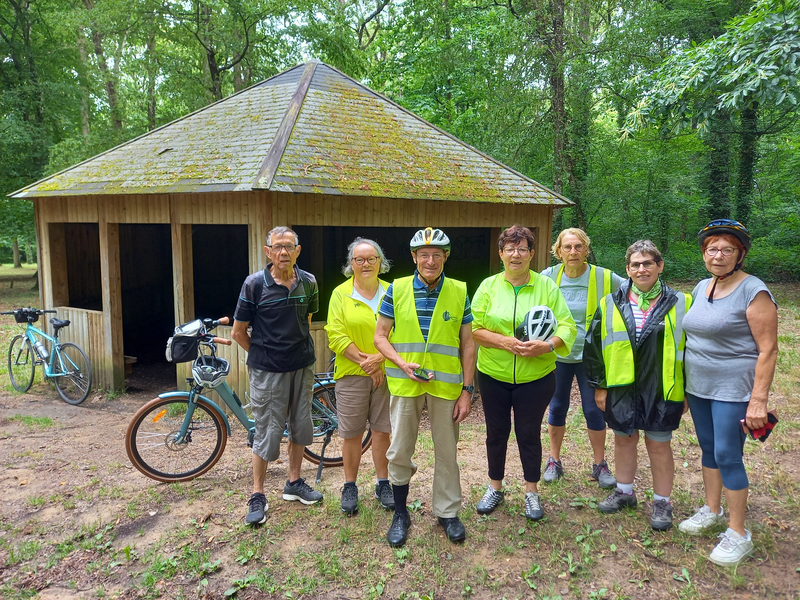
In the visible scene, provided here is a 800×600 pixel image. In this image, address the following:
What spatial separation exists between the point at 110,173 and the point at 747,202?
17326 millimetres

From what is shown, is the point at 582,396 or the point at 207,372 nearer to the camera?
the point at 582,396

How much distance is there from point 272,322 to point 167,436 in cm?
163

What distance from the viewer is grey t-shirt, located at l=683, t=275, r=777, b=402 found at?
10.1 ft

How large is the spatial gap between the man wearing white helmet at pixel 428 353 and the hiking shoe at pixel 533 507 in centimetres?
66

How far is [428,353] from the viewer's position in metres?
3.32

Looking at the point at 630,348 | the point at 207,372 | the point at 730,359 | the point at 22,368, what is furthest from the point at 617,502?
the point at 22,368

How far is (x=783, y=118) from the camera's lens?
48.7 ft

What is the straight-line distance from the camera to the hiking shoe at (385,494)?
3938mm

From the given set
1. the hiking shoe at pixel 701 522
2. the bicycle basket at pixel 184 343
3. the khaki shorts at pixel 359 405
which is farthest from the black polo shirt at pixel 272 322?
the hiking shoe at pixel 701 522

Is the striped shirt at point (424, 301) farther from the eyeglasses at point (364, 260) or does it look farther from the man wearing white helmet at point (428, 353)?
the eyeglasses at point (364, 260)

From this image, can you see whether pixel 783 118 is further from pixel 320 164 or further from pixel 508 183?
pixel 320 164

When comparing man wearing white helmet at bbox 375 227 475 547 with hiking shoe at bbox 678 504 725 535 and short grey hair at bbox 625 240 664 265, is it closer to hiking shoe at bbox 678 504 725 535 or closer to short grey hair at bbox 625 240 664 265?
short grey hair at bbox 625 240 664 265

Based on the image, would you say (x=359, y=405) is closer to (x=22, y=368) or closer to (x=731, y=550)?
(x=731, y=550)

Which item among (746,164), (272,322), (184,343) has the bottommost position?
(184,343)
